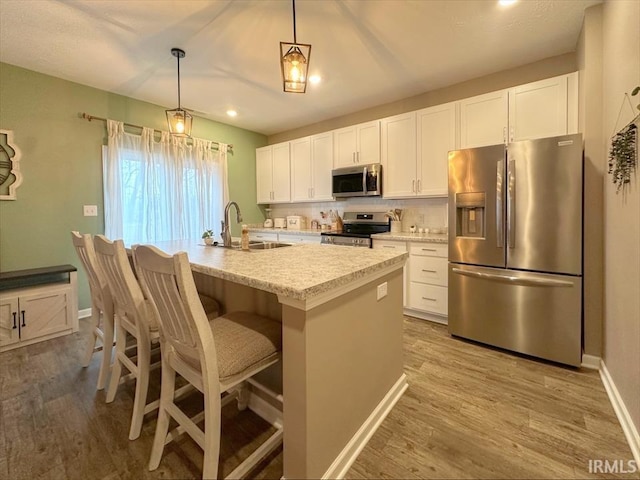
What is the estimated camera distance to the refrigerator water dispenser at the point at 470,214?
8.31 ft

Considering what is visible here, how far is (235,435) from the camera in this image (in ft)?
5.12

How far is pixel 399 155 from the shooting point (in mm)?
3574

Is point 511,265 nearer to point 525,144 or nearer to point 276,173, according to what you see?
point 525,144

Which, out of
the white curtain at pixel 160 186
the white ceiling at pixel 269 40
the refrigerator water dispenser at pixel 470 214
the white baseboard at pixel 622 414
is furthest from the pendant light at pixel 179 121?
the white baseboard at pixel 622 414

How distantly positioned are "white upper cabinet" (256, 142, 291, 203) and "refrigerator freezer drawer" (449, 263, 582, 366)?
Answer: 312cm

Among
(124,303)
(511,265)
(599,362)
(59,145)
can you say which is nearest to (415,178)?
(511,265)

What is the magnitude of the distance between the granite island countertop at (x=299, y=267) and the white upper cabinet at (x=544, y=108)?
207cm

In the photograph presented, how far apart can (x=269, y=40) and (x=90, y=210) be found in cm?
281

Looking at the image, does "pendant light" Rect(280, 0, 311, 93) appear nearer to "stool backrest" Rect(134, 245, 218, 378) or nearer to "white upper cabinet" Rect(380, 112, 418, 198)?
"stool backrest" Rect(134, 245, 218, 378)

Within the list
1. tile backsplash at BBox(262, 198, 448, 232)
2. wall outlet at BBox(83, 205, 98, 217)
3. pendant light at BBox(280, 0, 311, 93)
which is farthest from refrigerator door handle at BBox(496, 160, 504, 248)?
wall outlet at BBox(83, 205, 98, 217)

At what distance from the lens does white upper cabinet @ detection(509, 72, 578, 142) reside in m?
2.50

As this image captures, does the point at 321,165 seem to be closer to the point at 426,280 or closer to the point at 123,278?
the point at 426,280

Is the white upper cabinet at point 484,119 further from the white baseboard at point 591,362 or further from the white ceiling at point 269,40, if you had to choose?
the white baseboard at point 591,362

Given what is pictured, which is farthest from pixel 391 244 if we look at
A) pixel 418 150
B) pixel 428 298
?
pixel 418 150
